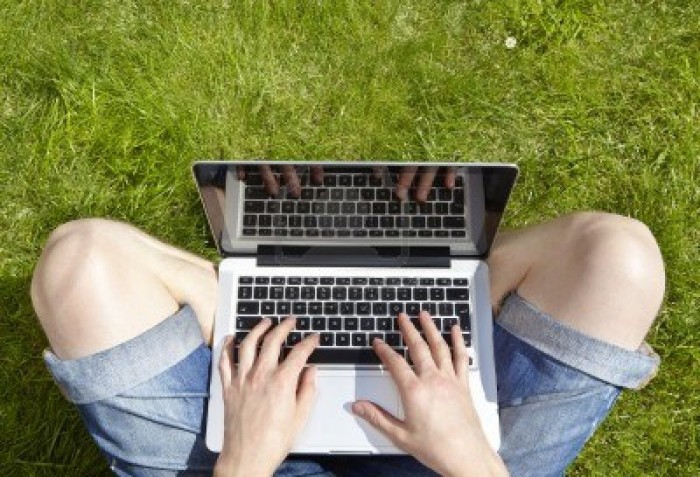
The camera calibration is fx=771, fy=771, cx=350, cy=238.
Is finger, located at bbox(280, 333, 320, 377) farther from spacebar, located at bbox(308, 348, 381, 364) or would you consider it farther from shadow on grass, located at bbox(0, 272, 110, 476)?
shadow on grass, located at bbox(0, 272, 110, 476)

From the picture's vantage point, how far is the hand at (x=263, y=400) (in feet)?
6.22

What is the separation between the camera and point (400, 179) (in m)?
1.94

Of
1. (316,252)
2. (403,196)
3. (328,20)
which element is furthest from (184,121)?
(403,196)

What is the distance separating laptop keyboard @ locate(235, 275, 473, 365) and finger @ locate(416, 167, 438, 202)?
0.27 meters

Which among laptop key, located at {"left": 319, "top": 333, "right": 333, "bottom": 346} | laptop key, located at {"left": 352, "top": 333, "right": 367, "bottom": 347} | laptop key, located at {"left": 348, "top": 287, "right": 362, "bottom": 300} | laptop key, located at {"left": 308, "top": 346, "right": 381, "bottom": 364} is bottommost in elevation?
laptop key, located at {"left": 308, "top": 346, "right": 381, "bottom": 364}

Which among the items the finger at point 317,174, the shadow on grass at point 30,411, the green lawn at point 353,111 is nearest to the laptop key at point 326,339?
the finger at point 317,174

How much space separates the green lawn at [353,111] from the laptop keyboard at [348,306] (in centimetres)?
74

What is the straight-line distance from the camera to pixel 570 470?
107 inches

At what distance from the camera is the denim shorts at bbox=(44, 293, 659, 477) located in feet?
6.40

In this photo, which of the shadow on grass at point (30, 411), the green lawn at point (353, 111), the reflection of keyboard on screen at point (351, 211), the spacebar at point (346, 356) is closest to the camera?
the reflection of keyboard on screen at point (351, 211)

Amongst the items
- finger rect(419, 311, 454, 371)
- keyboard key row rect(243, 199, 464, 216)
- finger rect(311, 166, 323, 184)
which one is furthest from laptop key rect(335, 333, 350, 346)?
finger rect(311, 166, 323, 184)

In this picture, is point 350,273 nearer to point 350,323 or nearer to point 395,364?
point 350,323

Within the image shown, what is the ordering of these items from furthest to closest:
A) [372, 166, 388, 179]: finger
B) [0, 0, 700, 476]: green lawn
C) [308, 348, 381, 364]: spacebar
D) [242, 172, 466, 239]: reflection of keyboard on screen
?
[0, 0, 700, 476]: green lawn
[308, 348, 381, 364]: spacebar
[242, 172, 466, 239]: reflection of keyboard on screen
[372, 166, 388, 179]: finger

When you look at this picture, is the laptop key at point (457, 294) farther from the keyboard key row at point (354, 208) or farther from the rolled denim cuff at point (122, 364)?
the rolled denim cuff at point (122, 364)
